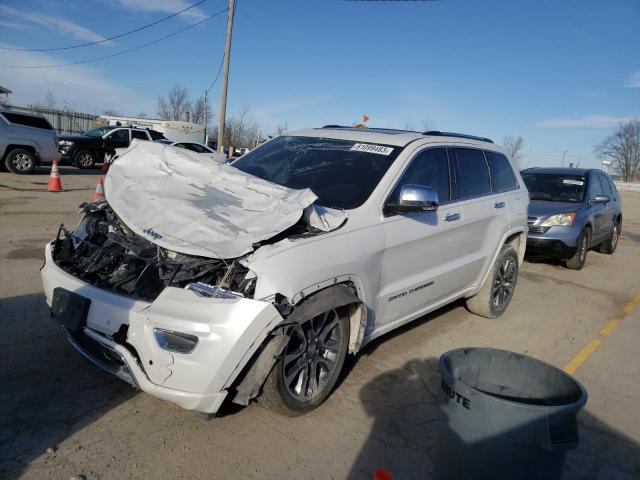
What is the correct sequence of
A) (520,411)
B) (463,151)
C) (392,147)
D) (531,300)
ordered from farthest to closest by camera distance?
(531,300) < (463,151) < (392,147) < (520,411)

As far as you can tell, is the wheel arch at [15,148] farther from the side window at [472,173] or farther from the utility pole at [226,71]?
the side window at [472,173]

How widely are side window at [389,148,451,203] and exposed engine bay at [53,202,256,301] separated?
5.20ft

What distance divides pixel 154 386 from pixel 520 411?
6.13 ft

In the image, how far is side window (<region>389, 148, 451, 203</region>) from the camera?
4160 mm

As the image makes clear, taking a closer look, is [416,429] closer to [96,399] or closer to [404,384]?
[404,384]

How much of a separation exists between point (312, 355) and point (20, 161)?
1476 centimetres

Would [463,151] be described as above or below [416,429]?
above

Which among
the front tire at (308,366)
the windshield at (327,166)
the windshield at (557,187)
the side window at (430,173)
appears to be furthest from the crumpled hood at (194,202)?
the windshield at (557,187)

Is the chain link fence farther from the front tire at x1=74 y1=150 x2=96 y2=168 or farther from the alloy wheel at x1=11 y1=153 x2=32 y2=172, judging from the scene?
the alloy wheel at x1=11 y1=153 x2=32 y2=172

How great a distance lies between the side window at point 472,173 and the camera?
5.02m

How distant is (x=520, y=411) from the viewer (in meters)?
2.09

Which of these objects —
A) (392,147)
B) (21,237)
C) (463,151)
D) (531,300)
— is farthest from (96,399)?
(531,300)

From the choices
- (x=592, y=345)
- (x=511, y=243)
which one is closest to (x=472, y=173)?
(x=511, y=243)

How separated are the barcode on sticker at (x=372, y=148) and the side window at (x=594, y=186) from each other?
22.8 feet
